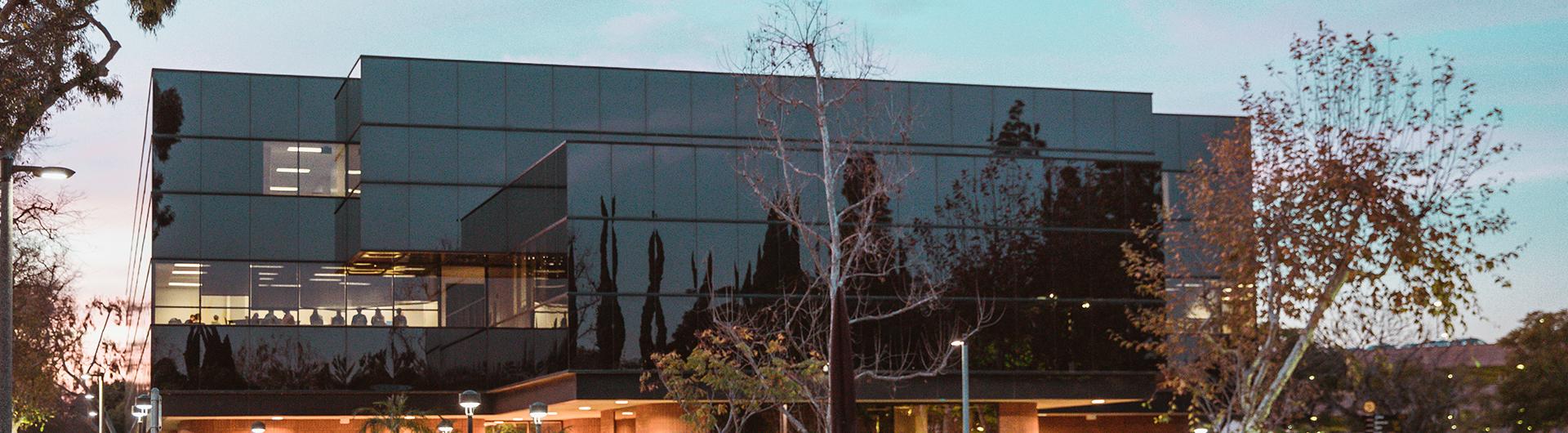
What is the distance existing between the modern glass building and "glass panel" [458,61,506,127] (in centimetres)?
5

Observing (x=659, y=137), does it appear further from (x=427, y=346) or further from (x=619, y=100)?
(x=427, y=346)

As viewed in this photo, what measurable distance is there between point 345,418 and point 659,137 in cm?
1186

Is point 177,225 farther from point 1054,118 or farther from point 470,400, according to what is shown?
point 1054,118

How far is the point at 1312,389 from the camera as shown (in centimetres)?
6303

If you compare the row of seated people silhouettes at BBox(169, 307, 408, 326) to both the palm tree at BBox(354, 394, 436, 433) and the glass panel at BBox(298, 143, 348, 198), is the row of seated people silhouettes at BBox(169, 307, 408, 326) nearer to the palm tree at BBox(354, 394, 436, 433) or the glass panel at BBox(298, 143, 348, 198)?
the palm tree at BBox(354, 394, 436, 433)

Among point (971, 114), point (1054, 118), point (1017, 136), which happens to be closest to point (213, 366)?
point (971, 114)

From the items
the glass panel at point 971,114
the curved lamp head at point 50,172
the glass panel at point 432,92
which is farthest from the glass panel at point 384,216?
the curved lamp head at point 50,172

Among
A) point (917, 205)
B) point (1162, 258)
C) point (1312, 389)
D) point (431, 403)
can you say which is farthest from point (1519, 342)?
point (431, 403)

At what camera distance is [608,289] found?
1614 inches

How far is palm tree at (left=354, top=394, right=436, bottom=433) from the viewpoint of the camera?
45812 mm

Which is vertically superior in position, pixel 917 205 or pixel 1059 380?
pixel 917 205

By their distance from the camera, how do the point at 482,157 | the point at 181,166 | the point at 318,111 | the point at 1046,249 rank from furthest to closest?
the point at 318,111 < the point at 482,157 < the point at 181,166 < the point at 1046,249

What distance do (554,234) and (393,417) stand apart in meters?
7.45

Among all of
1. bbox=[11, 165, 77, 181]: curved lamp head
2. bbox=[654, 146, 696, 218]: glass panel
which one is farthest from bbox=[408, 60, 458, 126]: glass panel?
bbox=[11, 165, 77, 181]: curved lamp head
